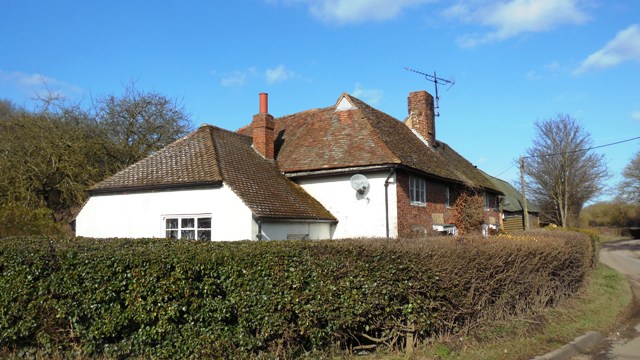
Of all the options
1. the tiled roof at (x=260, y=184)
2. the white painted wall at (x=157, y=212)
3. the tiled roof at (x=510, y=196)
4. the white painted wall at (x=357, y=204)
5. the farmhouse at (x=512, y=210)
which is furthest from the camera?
the tiled roof at (x=510, y=196)

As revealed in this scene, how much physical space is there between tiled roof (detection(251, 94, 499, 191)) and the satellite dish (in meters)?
0.44

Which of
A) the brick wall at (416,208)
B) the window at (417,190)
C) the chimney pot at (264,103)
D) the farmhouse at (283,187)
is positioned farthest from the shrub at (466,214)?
the chimney pot at (264,103)

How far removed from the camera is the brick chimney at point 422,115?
25.0 meters

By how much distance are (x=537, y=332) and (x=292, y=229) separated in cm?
889

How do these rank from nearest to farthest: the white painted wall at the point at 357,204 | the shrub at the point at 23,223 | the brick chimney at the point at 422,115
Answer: the shrub at the point at 23,223
the white painted wall at the point at 357,204
the brick chimney at the point at 422,115

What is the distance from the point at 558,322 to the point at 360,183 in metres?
8.90

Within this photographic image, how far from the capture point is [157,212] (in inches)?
631

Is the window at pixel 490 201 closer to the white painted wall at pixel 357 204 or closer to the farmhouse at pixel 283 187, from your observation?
the farmhouse at pixel 283 187

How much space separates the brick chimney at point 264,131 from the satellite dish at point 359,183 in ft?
13.5

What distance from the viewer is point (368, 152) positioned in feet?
59.0

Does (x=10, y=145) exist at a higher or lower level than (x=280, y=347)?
higher

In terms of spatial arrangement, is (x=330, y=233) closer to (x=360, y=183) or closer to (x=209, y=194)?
(x=360, y=183)

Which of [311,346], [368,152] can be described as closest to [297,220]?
[368,152]

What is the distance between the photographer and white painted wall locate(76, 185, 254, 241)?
14.7 m
